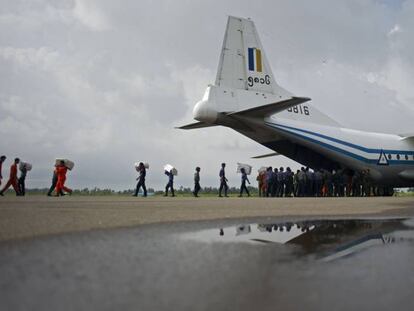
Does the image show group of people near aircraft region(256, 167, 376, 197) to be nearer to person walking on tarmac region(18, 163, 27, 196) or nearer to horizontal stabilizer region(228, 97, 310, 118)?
horizontal stabilizer region(228, 97, 310, 118)

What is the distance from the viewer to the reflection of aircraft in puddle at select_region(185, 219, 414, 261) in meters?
3.86

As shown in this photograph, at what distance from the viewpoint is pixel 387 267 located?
299 cm

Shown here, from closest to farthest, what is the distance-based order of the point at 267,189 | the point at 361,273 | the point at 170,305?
the point at 170,305 < the point at 361,273 < the point at 267,189

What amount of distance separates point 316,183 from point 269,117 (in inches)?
191

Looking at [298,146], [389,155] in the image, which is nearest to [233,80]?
[298,146]

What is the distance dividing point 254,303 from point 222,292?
9.8 inches

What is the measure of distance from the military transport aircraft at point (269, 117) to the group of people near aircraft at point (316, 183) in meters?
0.43

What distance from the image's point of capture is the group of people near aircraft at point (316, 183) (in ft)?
69.7

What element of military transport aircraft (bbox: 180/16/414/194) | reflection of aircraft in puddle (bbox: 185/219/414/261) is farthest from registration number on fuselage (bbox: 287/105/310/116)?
reflection of aircraft in puddle (bbox: 185/219/414/261)

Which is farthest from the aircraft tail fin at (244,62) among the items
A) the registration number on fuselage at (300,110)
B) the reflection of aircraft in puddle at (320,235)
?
the reflection of aircraft in puddle at (320,235)

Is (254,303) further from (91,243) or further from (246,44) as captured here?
(246,44)

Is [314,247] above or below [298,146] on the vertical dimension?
below

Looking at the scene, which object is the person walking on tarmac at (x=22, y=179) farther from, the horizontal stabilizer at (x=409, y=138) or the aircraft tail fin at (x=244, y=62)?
the horizontal stabilizer at (x=409, y=138)

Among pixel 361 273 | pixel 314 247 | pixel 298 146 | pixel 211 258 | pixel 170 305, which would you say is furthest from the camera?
pixel 298 146
